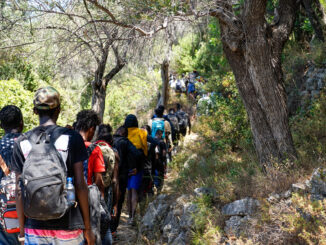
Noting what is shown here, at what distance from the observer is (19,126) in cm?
389

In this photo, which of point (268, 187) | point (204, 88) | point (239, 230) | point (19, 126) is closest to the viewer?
point (19, 126)

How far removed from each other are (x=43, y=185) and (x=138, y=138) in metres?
4.10

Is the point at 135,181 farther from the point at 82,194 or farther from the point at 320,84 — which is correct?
the point at 320,84

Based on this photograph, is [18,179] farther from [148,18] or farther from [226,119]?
[226,119]

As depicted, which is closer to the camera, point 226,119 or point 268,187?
point 268,187

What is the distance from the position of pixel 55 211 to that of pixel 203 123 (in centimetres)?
787

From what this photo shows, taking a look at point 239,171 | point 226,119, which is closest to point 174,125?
point 226,119

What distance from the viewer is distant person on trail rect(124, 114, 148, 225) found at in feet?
21.2

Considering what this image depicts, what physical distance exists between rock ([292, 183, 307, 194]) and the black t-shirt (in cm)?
Answer: 288

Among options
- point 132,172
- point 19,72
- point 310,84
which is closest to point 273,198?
point 132,172

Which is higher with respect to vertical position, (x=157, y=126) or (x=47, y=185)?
(x=47, y=185)

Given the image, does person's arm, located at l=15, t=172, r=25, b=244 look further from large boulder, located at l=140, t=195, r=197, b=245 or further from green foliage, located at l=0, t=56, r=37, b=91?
green foliage, located at l=0, t=56, r=37, b=91

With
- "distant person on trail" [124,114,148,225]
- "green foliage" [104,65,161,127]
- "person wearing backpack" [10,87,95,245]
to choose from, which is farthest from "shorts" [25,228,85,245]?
"green foliage" [104,65,161,127]

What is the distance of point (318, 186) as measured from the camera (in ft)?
13.9
